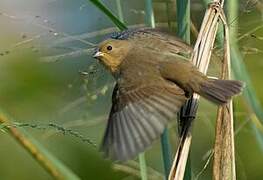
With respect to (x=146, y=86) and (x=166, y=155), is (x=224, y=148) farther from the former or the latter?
(x=146, y=86)

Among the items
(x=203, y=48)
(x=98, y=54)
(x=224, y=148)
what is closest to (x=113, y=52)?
(x=98, y=54)

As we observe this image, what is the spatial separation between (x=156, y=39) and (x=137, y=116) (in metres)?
0.25

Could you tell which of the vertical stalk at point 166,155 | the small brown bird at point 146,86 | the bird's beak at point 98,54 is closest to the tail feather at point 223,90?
the small brown bird at point 146,86

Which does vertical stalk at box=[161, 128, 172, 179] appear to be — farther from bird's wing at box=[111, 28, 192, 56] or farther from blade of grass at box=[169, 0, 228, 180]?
bird's wing at box=[111, 28, 192, 56]

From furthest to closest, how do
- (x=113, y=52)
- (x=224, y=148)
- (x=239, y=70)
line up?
(x=113, y=52) → (x=239, y=70) → (x=224, y=148)

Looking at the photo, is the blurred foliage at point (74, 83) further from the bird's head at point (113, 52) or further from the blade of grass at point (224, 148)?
the blade of grass at point (224, 148)

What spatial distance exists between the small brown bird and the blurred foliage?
0.05 metres

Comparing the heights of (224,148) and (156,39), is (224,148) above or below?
below

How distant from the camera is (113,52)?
1634 millimetres

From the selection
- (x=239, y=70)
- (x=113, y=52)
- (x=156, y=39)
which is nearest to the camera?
(x=239, y=70)

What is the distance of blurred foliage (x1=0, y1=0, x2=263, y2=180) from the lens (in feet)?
5.13

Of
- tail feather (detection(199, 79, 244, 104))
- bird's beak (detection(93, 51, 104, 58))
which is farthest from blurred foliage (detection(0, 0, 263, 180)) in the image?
tail feather (detection(199, 79, 244, 104))

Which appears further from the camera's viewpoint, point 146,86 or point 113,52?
point 113,52

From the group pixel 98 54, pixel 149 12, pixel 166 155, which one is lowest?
pixel 166 155
